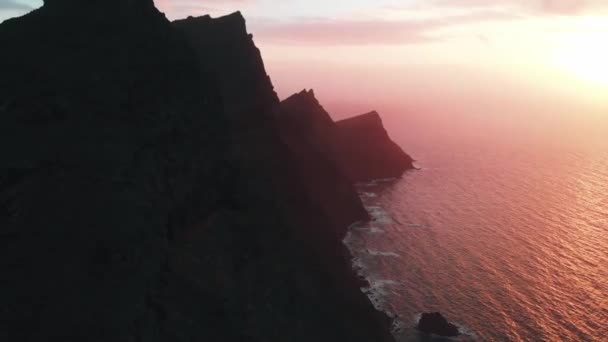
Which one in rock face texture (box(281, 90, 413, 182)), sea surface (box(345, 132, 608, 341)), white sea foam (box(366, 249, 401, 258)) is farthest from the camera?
rock face texture (box(281, 90, 413, 182))

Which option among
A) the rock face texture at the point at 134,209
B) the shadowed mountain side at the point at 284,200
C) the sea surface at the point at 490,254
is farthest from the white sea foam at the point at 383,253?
the rock face texture at the point at 134,209

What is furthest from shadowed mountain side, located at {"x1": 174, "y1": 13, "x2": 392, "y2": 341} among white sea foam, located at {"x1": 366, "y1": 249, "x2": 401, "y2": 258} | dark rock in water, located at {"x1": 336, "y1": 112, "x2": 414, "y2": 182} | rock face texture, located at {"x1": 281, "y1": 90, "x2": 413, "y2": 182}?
dark rock in water, located at {"x1": 336, "y1": 112, "x2": 414, "y2": 182}

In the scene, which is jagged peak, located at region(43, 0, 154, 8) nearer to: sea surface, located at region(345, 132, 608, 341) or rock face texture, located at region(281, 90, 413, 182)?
sea surface, located at region(345, 132, 608, 341)

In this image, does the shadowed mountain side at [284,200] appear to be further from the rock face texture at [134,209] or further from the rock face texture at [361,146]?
the rock face texture at [361,146]

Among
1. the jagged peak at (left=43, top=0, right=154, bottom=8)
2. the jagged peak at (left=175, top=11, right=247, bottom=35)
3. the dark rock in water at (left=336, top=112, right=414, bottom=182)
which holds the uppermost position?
the jagged peak at (left=175, top=11, right=247, bottom=35)

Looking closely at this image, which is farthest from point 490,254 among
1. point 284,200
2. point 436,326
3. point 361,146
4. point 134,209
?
point 134,209
